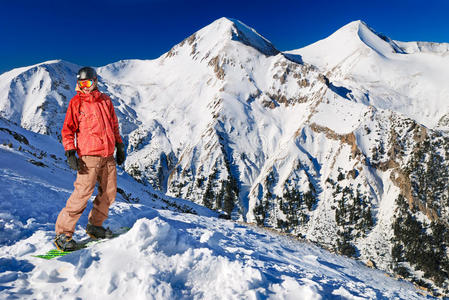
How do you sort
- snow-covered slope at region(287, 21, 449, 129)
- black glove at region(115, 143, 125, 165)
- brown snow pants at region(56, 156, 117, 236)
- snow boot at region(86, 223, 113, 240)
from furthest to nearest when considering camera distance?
snow-covered slope at region(287, 21, 449, 129) < black glove at region(115, 143, 125, 165) < snow boot at region(86, 223, 113, 240) < brown snow pants at region(56, 156, 117, 236)

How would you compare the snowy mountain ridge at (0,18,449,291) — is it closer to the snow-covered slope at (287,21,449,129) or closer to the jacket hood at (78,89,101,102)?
the snow-covered slope at (287,21,449,129)

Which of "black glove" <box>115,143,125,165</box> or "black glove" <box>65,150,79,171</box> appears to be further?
"black glove" <box>115,143,125,165</box>

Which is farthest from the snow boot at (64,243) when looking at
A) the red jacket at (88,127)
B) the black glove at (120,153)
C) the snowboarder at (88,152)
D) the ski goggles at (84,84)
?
the ski goggles at (84,84)

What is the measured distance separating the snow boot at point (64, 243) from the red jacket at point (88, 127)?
1417 mm

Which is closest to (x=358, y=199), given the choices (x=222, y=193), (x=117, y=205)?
(x=222, y=193)

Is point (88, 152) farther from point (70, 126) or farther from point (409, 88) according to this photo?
point (409, 88)

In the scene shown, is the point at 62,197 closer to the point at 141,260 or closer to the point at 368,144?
the point at 141,260

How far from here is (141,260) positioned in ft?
12.4

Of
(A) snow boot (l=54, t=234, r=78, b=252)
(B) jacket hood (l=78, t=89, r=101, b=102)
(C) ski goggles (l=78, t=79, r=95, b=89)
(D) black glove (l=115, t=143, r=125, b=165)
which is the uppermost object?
(C) ski goggles (l=78, t=79, r=95, b=89)

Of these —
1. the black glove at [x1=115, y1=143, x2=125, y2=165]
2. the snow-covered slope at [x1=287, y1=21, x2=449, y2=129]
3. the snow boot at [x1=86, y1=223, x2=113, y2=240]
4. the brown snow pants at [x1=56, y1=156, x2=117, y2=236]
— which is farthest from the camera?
the snow-covered slope at [x1=287, y1=21, x2=449, y2=129]

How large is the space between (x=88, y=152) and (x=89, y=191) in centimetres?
68

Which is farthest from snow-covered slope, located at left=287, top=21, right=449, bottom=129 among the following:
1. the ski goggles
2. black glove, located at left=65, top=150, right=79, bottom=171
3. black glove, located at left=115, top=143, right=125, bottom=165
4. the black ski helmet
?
black glove, located at left=65, top=150, right=79, bottom=171

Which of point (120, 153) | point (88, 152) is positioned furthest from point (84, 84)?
point (120, 153)

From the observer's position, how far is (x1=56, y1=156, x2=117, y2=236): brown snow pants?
4777mm
